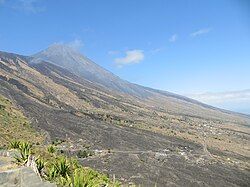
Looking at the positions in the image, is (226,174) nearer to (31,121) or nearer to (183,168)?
(183,168)

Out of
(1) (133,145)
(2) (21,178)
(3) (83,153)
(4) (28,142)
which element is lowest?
(3) (83,153)

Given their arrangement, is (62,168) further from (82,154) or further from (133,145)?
(133,145)

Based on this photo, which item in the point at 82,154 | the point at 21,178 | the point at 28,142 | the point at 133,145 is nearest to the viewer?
the point at 21,178

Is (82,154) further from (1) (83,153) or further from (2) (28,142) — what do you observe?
(2) (28,142)

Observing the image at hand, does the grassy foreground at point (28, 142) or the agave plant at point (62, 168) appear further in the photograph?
the agave plant at point (62, 168)

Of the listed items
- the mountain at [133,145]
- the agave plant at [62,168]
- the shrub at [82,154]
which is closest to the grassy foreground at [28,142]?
the agave plant at [62,168]

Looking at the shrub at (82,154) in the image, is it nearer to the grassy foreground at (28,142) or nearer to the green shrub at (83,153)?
the green shrub at (83,153)

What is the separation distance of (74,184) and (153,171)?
36717 millimetres

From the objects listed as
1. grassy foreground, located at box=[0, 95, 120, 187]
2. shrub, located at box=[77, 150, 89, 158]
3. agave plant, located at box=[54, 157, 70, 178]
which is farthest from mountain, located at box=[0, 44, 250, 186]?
agave plant, located at box=[54, 157, 70, 178]

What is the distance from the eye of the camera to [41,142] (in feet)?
203

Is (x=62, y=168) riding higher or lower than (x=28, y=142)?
higher

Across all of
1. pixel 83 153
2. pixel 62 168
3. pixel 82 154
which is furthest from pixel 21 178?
pixel 83 153

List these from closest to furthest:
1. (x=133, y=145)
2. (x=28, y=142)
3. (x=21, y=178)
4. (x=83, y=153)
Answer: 1. (x=21, y=178)
2. (x=28, y=142)
3. (x=83, y=153)
4. (x=133, y=145)

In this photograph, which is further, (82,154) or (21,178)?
(82,154)
